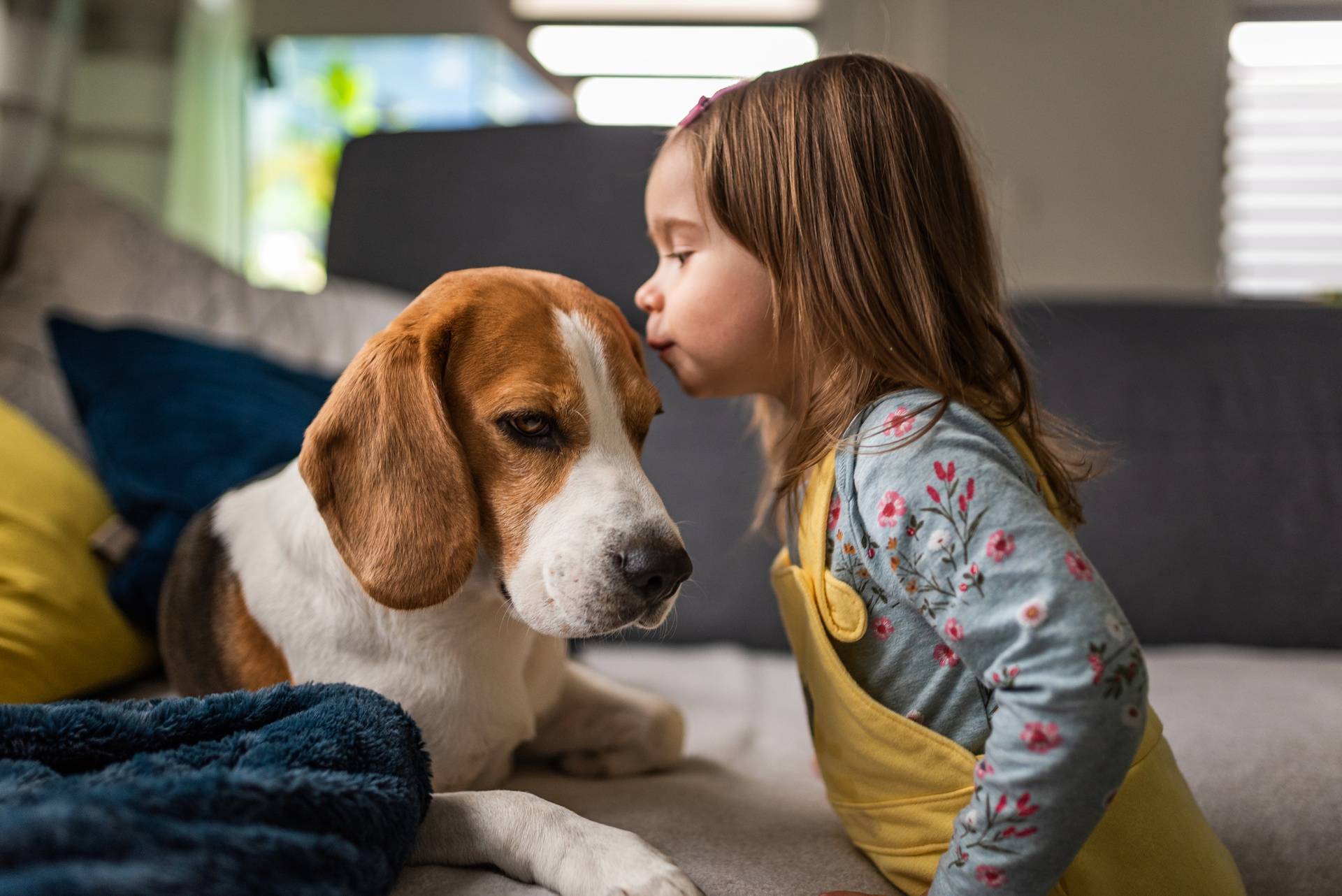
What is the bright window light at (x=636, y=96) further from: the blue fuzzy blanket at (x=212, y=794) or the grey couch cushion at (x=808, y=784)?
the blue fuzzy blanket at (x=212, y=794)


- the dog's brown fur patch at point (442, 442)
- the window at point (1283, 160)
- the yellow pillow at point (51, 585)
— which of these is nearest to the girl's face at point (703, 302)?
the dog's brown fur patch at point (442, 442)

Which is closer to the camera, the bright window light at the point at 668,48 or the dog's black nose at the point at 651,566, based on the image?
the dog's black nose at the point at 651,566

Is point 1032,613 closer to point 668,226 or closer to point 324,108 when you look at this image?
point 668,226

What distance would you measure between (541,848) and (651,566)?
278mm

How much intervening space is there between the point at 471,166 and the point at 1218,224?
339 centimetres

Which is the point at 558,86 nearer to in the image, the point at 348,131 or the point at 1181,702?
the point at 348,131

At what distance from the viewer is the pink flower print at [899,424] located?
3.29 feet

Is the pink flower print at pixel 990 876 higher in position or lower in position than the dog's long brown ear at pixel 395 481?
lower

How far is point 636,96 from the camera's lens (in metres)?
6.35

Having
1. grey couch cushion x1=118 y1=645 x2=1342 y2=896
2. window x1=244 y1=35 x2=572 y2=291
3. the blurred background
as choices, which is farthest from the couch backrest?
window x1=244 y1=35 x2=572 y2=291

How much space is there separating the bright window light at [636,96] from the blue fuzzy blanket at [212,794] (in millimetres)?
5691

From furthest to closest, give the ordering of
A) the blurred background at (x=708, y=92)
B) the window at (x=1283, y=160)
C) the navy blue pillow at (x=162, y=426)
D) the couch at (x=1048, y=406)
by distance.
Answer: the window at (x=1283, y=160)
the blurred background at (x=708, y=92)
the couch at (x=1048, y=406)
the navy blue pillow at (x=162, y=426)

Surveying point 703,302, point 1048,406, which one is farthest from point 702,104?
point 1048,406

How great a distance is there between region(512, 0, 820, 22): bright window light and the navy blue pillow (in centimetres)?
450
